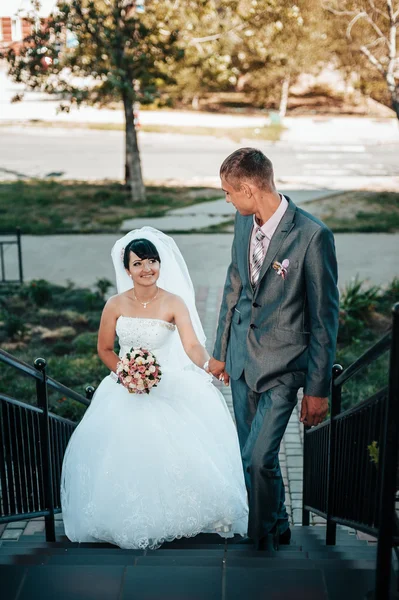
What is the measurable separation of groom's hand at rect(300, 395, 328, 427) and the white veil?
4.44ft

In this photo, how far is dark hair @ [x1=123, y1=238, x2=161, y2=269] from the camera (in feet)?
15.1

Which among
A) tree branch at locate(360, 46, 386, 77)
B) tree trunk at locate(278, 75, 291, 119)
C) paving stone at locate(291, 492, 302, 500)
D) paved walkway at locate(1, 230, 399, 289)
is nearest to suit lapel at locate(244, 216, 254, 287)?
paving stone at locate(291, 492, 302, 500)

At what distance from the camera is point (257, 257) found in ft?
12.7

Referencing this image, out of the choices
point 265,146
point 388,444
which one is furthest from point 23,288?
point 265,146

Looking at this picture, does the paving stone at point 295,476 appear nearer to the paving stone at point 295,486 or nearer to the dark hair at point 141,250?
the paving stone at point 295,486

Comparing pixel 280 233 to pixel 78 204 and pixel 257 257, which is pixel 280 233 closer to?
pixel 257 257

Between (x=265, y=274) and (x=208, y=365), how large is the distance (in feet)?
3.03

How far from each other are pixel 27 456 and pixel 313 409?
1.53 metres

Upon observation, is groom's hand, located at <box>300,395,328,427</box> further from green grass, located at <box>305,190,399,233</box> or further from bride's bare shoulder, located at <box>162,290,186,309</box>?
green grass, located at <box>305,190,399,233</box>

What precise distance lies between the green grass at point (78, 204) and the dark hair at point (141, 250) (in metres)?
9.61

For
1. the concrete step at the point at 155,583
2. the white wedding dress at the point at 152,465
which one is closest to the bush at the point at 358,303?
the white wedding dress at the point at 152,465

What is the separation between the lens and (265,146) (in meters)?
25.6

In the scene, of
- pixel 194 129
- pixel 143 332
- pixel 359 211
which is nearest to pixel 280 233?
pixel 143 332

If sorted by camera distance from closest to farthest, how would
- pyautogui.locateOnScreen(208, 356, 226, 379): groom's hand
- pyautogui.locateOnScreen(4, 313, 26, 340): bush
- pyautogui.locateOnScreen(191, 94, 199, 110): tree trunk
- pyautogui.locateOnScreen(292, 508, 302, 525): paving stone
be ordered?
pyautogui.locateOnScreen(208, 356, 226, 379): groom's hand
pyautogui.locateOnScreen(292, 508, 302, 525): paving stone
pyautogui.locateOnScreen(4, 313, 26, 340): bush
pyautogui.locateOnScreen(191, 94, 199, 110): tree trunk
